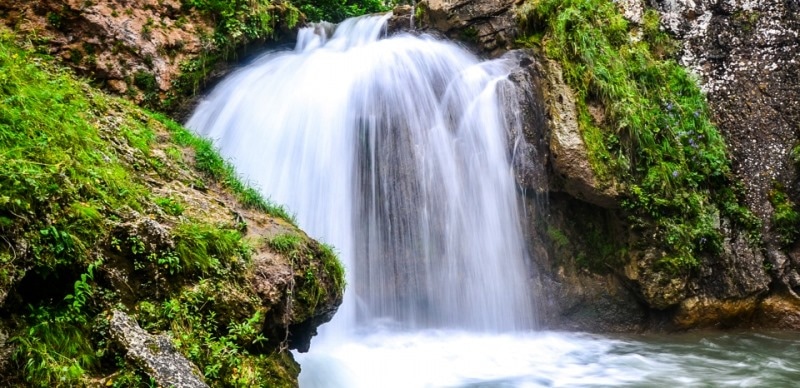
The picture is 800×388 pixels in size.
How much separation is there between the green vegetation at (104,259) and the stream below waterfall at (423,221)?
2.31 meters

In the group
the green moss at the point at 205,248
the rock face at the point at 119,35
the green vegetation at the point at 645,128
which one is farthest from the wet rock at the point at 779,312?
the rock face at the point at 119,35

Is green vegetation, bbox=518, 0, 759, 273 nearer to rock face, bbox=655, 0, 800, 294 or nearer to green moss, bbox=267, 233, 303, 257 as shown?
rock face, bbox=655, 0, 800, 294

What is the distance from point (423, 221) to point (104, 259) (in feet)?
16.0

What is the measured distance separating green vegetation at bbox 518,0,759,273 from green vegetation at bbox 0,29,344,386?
466 centimetres

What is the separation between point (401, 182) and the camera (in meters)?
7.58

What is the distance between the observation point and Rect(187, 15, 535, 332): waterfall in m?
7.26

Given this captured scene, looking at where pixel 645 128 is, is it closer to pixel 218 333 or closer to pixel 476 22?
pixel 476 22

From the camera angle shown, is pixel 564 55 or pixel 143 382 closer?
pixel 143 382

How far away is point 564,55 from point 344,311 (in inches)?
193

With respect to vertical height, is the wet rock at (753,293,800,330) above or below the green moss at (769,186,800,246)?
below

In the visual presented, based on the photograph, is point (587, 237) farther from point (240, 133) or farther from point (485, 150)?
point (240, 133)

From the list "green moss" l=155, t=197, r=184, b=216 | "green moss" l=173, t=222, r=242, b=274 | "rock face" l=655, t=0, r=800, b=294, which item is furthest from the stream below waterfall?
"green moss" l=155, t=197, r=184, b=216

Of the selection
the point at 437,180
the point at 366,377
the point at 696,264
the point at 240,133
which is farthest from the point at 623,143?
the point at 240,133

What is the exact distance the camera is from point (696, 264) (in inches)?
285
